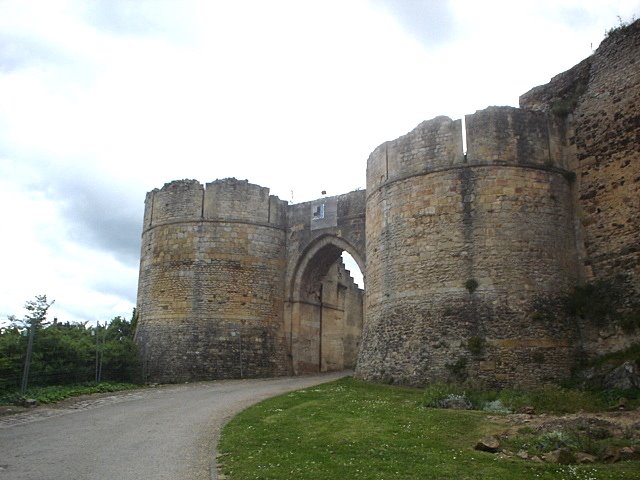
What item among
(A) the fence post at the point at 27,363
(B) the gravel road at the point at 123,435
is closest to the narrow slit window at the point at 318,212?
(B) the gravel road at the point at 123,435

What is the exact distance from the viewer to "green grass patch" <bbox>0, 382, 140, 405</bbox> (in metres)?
13.9

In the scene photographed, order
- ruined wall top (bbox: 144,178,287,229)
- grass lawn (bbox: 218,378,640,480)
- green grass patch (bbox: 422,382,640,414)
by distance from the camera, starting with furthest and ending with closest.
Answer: ruined wall top (bbox: 144,178,287,229), green grass patch (bbox: 422,382,640,414), grass lawn (bbox: 218,378,640,480)

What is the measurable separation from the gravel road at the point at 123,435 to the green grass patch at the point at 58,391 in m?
0.47

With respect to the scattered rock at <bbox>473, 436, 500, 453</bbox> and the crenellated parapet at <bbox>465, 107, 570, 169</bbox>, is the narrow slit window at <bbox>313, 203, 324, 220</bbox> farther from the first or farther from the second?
the scattered rock at <bbox>473, 436, 500, 453</bbox>

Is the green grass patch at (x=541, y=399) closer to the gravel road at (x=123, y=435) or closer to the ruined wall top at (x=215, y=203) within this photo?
the gravel road at (x=123, y=435)

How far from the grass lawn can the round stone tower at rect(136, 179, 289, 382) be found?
8.17 metres

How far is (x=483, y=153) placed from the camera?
15.1 m

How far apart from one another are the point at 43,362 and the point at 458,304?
1038cm

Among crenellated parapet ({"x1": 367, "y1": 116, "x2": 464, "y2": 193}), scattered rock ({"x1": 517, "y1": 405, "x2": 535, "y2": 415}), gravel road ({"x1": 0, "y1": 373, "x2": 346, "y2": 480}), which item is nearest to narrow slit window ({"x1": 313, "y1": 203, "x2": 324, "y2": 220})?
crenellated parapet ({"x1": 367, "y1": 116, "x2": 464, "y2": 193})

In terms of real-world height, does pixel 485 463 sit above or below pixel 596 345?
below

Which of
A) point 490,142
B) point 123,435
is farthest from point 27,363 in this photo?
point 490,142

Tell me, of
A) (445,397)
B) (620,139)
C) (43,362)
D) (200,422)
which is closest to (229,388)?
(43,362)

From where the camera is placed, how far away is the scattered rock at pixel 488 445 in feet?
25.7

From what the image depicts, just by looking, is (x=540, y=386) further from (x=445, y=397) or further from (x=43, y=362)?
(x=43, y=362)
